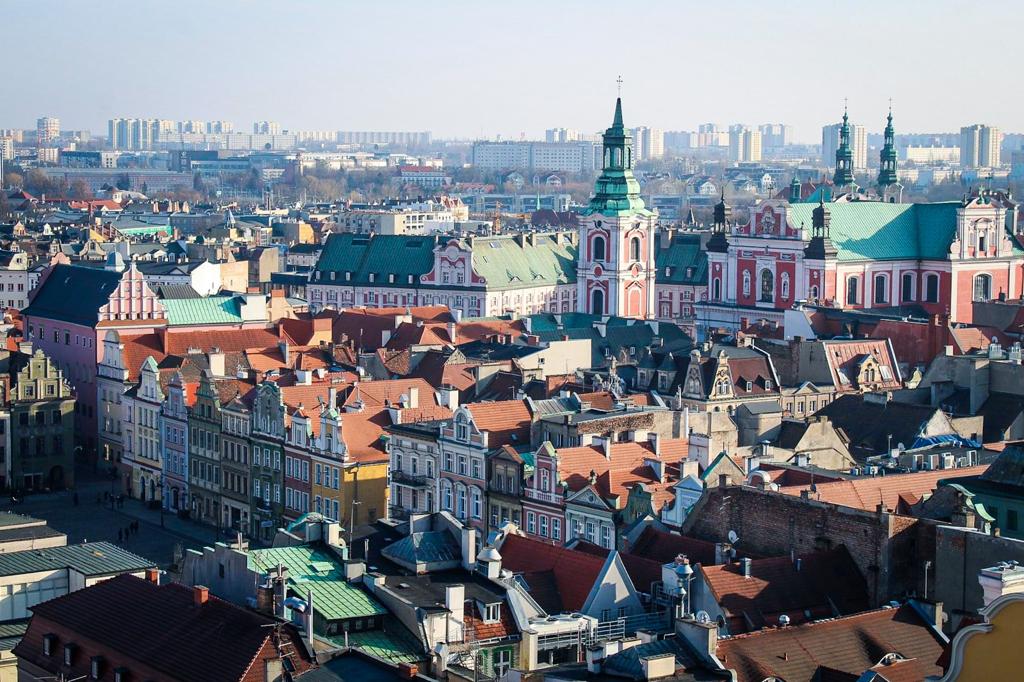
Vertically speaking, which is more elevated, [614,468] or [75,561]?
[614,468]

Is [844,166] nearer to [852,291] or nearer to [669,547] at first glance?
[852,291]

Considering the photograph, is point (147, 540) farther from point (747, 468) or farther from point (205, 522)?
point (747, 468)

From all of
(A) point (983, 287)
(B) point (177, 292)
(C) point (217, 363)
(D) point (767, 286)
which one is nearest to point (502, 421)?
(C) point (217, 363)

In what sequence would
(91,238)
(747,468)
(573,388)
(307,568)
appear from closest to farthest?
(307,568)
(747,468)
(573,388)
(91,238)

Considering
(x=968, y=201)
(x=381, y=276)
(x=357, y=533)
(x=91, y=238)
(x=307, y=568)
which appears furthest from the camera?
(x=91, y=238)

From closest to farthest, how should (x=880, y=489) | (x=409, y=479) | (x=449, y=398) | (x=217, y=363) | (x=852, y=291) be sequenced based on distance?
(x=880, y=489), (x=409, y=479), (x=449, y=398), (x=217, y=363), (x=852, y=291)

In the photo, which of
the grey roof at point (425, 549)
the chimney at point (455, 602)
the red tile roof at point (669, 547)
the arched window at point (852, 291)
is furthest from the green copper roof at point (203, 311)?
the chimney at point (455, 602)

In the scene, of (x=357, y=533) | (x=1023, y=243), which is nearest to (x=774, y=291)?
(x=1023, y=243)
